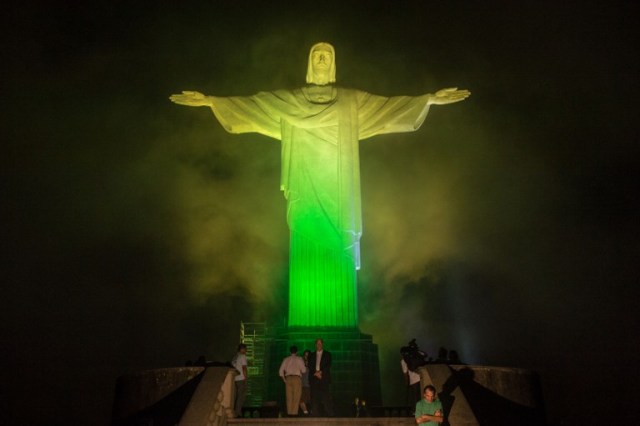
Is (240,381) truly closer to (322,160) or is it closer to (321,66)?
(322,160)

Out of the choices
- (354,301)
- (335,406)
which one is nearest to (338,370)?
(335,406)

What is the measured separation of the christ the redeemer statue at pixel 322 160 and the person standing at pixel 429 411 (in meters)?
5.33

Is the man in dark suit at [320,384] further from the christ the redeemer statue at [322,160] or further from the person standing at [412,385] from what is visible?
the christ the redeemer statue at [322,160]

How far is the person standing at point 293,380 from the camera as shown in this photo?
34.0 ft

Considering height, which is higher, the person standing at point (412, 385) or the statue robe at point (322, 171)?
the statue robe at point (322, 171)

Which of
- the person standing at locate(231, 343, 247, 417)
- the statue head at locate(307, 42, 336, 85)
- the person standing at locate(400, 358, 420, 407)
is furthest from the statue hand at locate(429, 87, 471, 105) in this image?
the person standing at locate(231, 343, 247, 417)

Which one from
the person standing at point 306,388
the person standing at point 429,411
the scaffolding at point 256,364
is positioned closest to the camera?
the person standing at point 429,411

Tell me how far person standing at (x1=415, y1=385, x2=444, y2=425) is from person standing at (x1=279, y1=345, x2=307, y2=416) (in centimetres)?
325

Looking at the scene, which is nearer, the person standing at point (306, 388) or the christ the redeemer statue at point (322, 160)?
the person standing at point (306, 388)

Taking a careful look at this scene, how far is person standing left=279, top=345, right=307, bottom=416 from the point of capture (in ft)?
34.0

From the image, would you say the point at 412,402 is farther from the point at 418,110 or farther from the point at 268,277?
the point at 268,277

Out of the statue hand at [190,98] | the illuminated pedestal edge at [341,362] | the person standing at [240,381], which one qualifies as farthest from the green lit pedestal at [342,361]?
the statue hand at [190,98]

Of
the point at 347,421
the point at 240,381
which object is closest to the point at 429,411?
the point at 347,421

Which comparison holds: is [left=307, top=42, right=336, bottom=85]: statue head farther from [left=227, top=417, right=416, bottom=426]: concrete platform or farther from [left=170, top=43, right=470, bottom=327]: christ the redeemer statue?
[left=227, top=417, right=416, bottom=426]: concrete platform
